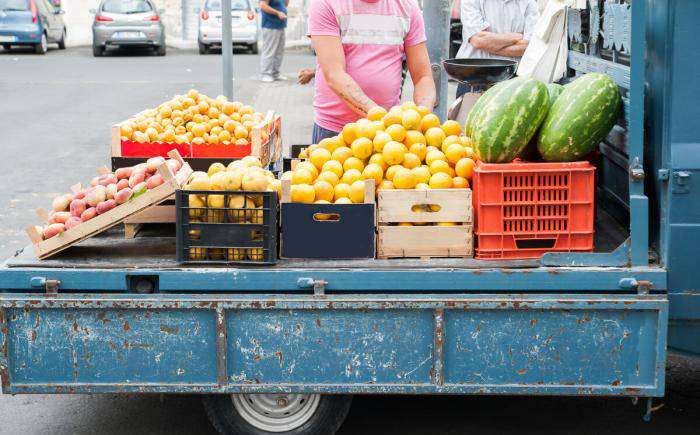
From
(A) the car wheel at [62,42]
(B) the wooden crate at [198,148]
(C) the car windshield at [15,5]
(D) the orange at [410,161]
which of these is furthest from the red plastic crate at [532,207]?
(A) the car wheel at [62,42]

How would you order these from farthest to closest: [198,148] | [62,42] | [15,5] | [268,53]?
[62,42], [15,5], [268,53], [198,148]

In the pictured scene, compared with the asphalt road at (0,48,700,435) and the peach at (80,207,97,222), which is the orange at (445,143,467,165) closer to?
the asphalt road at (0,48,700,435)

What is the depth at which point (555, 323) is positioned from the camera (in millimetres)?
4035

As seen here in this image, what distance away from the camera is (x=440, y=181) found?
432cm

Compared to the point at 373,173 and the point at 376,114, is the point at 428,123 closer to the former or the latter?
the point at 376,114

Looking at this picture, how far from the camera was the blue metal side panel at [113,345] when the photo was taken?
160 inches

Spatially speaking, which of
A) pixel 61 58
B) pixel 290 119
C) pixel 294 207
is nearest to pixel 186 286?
pixel 294 207

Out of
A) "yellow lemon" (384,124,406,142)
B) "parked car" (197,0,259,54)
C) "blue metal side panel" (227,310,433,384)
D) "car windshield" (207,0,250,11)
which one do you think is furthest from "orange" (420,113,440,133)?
"car windshield" (207,0,250,11)

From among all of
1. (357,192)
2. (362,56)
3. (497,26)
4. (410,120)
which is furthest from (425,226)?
(497,26)

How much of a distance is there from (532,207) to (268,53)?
15992mm

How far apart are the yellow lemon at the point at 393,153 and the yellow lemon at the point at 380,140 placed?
0.17 ft

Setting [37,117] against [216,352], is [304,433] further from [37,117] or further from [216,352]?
[37,117]

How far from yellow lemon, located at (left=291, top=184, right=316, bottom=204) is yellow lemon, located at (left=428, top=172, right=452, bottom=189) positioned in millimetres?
520

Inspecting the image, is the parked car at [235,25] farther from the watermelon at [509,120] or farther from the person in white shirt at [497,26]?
the watermelon at [509,120]
